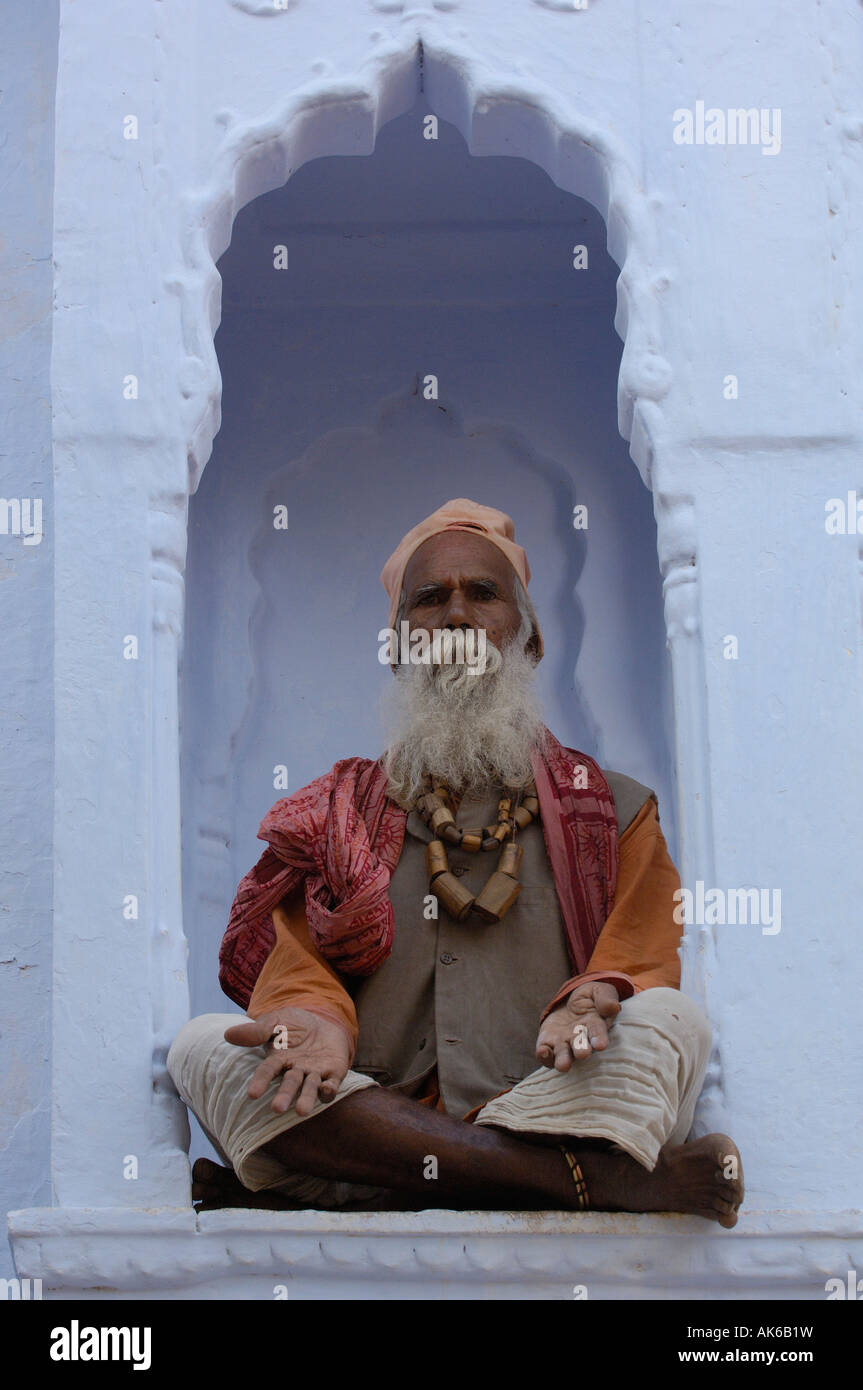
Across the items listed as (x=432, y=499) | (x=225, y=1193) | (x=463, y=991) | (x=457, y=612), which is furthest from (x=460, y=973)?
(x=432, y=499)

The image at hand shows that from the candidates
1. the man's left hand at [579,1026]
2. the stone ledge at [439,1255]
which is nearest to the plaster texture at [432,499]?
the stone ledge at [439,1255]

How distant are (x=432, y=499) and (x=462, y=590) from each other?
0.93m

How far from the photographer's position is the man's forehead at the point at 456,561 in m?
3.97

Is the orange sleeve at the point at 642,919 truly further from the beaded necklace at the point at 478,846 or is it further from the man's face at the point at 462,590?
the man's face at the point at 462,590

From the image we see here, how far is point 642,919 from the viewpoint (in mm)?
3562

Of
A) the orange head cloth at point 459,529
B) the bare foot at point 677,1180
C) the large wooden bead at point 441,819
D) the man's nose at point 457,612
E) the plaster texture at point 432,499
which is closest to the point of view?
the bare foot at point 677,1180

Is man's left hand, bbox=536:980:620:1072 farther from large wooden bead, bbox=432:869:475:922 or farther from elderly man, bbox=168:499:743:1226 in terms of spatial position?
large wooden bead, bbox=432:869:475:922

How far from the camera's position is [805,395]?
12.2ft

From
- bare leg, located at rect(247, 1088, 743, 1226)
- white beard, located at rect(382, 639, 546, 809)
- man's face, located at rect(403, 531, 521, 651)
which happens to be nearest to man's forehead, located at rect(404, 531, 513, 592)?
man's face, located at rect(403, 531, 521, 651)

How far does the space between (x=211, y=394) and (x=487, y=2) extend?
0.93 meters

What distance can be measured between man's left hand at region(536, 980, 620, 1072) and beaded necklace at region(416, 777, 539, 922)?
15.1 inches

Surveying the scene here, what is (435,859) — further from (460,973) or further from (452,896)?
(460,973)

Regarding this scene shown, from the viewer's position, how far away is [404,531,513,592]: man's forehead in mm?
3971

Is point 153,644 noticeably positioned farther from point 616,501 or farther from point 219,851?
point 616,501
